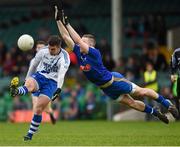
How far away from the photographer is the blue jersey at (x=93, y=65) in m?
15.1

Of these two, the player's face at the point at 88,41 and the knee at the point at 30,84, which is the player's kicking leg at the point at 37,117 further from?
the player's face at the point at 88,41

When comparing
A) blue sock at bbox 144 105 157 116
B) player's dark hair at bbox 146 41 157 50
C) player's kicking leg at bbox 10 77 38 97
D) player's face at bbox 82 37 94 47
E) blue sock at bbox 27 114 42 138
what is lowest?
player's dark hair at bbox 146 41 157 50

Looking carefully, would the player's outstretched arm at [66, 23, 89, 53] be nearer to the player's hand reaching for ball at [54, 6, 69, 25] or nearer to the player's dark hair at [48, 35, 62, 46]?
the player's hand reaching for ball at [54, 6, 69, 25]

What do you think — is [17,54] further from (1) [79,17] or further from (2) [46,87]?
(2) [46,87]

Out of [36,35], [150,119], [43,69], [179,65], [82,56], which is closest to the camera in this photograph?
[82,56]

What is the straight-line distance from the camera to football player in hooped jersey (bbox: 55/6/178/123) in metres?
15.0

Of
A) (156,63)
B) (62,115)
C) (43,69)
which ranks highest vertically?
(43,69)

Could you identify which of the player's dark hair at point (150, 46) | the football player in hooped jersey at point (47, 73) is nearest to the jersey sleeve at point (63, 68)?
the football player in hooped jersey at point (47, 73)

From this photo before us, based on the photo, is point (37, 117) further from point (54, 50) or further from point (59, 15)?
point (59, 15)

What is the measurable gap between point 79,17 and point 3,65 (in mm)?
5929

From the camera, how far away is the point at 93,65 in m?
15.2

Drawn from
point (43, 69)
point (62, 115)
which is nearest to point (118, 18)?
point (62, 115)

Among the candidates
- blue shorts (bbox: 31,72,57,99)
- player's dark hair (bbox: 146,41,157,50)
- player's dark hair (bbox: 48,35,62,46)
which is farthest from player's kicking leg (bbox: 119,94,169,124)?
player's dark hair (bbox: 146,41,157,50)

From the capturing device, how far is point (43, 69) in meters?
16.2
